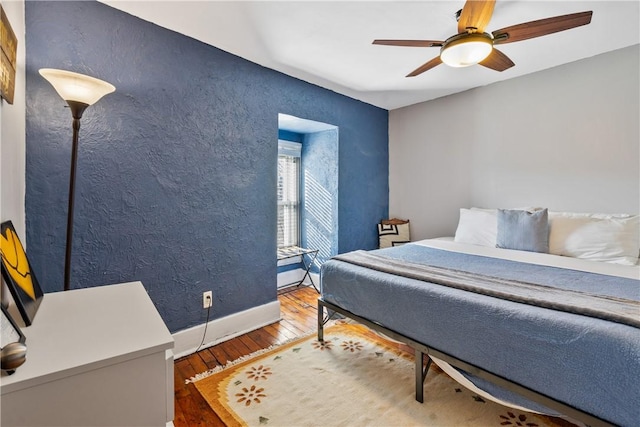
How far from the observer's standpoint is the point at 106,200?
189 cm

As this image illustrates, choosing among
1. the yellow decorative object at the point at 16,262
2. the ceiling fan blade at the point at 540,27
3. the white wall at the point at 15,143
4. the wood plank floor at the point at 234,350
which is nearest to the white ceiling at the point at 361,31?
the ceiling fan blade at the point at 540,27

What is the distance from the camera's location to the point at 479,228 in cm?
296

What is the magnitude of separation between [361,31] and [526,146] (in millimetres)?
2039

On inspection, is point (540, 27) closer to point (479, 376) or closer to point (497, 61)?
point (497, 61)

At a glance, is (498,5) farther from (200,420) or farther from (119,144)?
(200,420)

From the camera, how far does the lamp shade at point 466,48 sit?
167 cm

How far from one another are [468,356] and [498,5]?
2.06 metres

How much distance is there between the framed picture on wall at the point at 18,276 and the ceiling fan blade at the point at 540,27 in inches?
93.7

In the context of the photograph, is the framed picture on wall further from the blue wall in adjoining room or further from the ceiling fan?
the blue wall in adjoining room

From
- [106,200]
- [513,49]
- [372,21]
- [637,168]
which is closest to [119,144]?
[106,200]

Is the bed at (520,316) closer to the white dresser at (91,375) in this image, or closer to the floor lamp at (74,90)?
the white dresser at (91,375)

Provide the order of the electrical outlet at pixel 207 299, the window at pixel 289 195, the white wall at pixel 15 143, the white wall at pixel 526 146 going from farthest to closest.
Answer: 1. the window at pixel 289 195
2. the white wall at pixel 526 146
3. the electrical outlet at pixel 207 299
4. the white wall at pixel 15 143

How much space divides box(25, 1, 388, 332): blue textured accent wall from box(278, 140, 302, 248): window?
968 millimetres

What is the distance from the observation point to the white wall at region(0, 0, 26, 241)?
1212 mm
